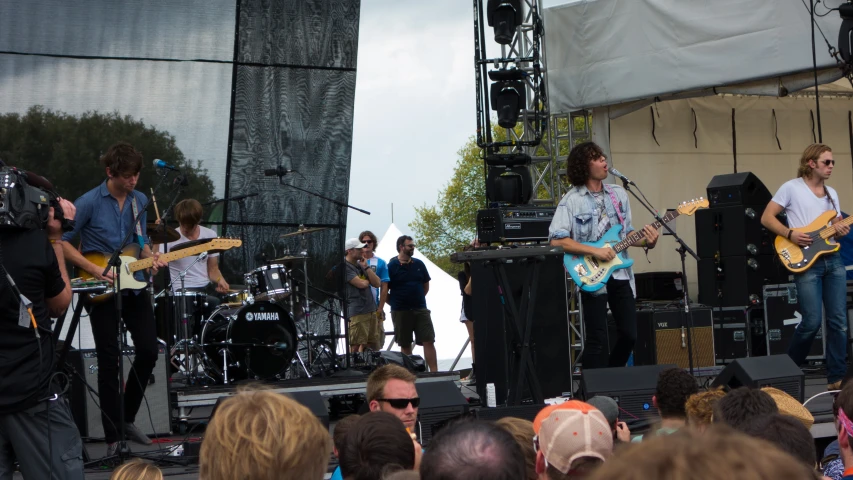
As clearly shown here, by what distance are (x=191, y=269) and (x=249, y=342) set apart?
3.25 ft

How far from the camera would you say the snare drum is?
850cm

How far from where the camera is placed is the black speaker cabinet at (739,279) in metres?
9.85

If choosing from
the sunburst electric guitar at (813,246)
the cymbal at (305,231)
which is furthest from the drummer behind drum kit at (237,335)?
the sunburst electric guitar at (813,246)

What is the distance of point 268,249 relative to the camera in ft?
32.5

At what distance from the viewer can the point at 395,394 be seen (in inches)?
171

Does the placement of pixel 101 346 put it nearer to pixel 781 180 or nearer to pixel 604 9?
Answer: pixel 604 9

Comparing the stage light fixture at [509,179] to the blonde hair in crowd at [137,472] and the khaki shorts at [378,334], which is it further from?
the blonde hair in crowd at [137,472]

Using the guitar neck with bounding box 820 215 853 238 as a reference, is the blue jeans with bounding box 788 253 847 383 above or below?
below

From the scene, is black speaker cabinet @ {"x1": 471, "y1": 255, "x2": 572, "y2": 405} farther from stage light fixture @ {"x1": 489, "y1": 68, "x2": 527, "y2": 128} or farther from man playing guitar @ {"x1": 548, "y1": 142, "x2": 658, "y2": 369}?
stage light fixture @ {"x1": 489, "y1": 68, "x2": 527, "y2": 128}

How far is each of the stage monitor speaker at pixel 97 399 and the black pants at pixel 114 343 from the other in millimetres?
576

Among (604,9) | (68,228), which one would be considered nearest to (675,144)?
(604,9)

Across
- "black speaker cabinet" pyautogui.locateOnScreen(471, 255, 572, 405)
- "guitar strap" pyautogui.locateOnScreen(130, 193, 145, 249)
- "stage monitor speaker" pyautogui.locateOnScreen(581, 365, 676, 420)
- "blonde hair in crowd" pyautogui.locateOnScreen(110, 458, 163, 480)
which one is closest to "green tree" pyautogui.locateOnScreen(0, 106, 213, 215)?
"guitar strap" pyautogui.locateOnScreen(130, 193, 145, 249)

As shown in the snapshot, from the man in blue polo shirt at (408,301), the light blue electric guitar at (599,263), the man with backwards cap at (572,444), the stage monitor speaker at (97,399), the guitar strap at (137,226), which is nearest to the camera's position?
the man with backwards cap at (572,444)

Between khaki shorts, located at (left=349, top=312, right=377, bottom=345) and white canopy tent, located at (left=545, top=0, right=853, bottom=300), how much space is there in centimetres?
325
